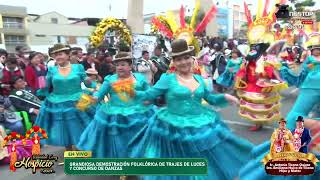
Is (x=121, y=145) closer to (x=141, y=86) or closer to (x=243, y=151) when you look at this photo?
(x=141, y=86)

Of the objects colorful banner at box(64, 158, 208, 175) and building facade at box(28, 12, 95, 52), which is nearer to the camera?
colorful banner at box(64, 158, 208, 175)

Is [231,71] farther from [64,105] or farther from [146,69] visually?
[64,105]

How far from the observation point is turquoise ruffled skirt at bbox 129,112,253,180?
3953 mm

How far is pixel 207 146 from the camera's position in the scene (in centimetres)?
395

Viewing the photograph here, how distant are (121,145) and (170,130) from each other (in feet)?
3.66

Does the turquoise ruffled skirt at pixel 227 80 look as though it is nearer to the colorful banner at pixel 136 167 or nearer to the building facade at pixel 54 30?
the colorful banner at pixel 136 167

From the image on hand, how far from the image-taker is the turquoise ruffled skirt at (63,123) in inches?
234

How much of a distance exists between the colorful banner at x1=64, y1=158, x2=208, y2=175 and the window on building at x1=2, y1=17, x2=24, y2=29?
4034 cm

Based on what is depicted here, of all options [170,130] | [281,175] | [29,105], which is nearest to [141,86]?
[170,130]

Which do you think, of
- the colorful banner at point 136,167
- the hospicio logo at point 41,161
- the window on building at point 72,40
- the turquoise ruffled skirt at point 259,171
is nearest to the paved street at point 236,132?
the hospicio logo at point 41,161

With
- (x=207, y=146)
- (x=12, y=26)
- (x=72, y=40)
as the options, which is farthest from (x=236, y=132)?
(x=72, y=40)

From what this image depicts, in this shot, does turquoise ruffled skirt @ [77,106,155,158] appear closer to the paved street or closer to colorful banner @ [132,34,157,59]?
the paved street

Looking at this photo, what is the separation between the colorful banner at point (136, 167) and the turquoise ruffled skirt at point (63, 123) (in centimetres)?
227

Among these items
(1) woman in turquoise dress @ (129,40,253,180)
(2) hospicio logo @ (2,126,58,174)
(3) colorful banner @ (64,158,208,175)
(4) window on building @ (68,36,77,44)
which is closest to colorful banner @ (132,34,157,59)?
(2) hospicio logo @ (2,126,58,174)
